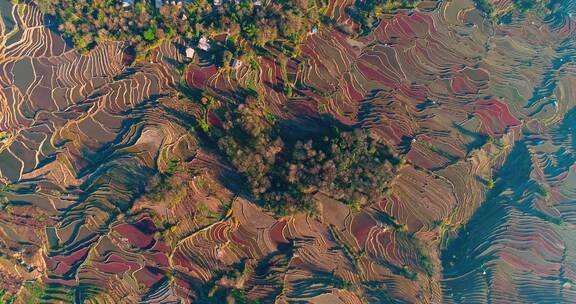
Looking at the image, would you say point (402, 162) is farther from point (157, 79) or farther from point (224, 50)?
point (157, 79)

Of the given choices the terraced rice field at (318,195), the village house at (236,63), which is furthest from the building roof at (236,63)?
the terraced rice field at (318,195)

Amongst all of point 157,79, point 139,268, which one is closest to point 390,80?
point 157,79

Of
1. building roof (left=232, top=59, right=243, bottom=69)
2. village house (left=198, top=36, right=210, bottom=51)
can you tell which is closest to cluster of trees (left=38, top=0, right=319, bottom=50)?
village house (left=198, top=36, right=210, bottom=51)

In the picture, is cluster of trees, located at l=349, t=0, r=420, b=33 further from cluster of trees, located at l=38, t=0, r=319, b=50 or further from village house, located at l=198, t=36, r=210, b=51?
village house, located at l=198, t=36, r=210, b=51

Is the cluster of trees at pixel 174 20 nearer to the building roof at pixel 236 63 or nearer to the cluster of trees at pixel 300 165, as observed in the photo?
the building roof at pixel 236 63

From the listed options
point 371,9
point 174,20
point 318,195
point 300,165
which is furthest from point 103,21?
point 318,195
